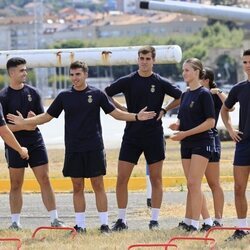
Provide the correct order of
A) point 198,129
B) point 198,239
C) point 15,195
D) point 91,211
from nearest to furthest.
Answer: point 198,239 < point 198,129 < point 15,195 < point 91,211

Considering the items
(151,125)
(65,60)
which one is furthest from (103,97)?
(65,60)

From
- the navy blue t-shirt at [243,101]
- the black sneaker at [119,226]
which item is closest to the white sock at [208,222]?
the black sneaker at [119,226]

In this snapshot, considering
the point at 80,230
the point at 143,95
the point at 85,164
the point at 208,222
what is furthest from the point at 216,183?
the point at 80,230

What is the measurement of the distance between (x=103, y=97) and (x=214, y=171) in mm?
1603

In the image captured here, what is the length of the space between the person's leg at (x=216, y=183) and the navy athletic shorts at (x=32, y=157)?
6.51 ft

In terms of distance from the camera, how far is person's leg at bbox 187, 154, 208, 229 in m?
13.5

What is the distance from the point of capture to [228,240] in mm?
12805

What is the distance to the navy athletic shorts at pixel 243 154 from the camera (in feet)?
42.9

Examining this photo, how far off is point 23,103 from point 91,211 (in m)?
3.33

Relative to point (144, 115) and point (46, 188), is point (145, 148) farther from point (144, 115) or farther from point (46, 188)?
point (46, 188)

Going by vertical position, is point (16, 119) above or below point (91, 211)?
above

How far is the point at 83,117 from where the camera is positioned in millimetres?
13641

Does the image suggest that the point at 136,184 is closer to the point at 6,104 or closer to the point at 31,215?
the point at 31,215

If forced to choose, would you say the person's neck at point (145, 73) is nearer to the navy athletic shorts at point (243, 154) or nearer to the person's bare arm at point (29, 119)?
the person's bare arm at point (29, 119)
